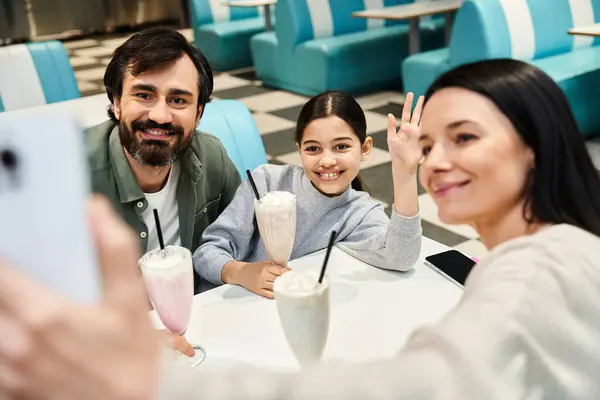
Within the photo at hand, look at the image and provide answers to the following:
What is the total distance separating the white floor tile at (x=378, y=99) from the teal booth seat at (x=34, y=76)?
287 centimetres

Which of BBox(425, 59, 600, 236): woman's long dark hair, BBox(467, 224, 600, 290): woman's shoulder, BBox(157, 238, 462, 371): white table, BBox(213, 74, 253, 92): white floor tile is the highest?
BBox(425, 59, 600, 236): woman's long dark hair

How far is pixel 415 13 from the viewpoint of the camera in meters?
5.09

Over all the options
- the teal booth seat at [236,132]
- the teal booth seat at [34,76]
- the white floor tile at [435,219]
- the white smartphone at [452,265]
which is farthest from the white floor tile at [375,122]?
the white smartphone at [452,265]

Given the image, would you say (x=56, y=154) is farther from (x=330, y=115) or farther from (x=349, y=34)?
(x=349, y=34)

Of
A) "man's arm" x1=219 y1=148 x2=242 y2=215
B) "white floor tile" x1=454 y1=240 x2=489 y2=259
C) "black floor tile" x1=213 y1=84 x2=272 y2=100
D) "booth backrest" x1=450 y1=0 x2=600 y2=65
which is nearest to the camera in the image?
"man's arm" x1=219 y1=148 x2=242 y2=215

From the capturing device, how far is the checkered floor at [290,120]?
303 centimetres

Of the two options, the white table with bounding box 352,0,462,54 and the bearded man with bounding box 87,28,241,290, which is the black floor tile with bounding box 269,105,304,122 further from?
the bearded man with bounding box 87,28,241,290

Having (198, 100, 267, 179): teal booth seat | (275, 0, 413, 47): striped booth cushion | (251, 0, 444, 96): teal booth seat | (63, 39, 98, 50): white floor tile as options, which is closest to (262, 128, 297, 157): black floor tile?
(251, 0, 444, 96): teal booth seat

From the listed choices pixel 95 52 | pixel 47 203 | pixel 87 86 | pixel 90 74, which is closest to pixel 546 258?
pixel 47 203

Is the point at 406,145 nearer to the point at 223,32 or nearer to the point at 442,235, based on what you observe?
the point at 442,235

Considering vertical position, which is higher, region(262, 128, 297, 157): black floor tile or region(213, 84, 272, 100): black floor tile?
region(213, 84, 272, 100): black floor tile

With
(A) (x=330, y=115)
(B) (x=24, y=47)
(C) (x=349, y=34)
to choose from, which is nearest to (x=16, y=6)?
(C) (x=349, y=34)

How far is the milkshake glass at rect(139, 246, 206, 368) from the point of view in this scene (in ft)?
3.46

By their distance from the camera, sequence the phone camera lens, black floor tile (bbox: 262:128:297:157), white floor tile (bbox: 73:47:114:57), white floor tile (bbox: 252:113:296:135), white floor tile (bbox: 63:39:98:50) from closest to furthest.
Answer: the phone camera lens
black floor tile (bbox: 262:128:297:157)
white floor tile (bbox: 252:113:296:135)
white floor tile (bbox: 73:47:114:57)
white floor tile (bbox: 63:39:98:50)
